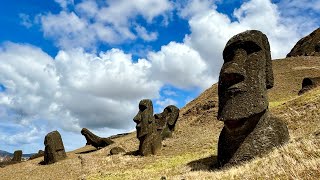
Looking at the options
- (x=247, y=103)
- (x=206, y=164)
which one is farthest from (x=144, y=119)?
(x=247, y=103)

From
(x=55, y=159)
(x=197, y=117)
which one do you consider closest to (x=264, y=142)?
(x=55, y=159)

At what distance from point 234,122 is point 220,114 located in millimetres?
777

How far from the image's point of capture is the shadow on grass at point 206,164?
1694cm

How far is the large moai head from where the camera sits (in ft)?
52.7

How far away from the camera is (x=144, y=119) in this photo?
29.9 metres

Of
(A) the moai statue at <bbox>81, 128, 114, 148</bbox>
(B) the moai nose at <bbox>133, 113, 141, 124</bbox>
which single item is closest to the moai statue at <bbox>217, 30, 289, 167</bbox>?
(B) the moai nose at <bbox>133, 113, 141, 124</bbox>

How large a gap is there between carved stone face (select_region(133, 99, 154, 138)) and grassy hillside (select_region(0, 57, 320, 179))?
77.7 inches

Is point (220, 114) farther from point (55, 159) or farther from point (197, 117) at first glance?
point (197, 117)

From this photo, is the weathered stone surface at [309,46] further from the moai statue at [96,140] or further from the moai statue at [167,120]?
the moai statue at [96,140]

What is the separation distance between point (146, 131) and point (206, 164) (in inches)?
456

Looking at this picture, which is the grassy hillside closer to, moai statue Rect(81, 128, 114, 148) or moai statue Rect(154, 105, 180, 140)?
moai statue Rect(154, 105, 180, 140)

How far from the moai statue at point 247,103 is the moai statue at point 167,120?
18.6 meters

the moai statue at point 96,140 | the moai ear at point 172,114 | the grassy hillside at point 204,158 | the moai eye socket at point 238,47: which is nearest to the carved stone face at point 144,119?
the grassy hillside at point 204,158

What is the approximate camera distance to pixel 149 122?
29.8 metres
